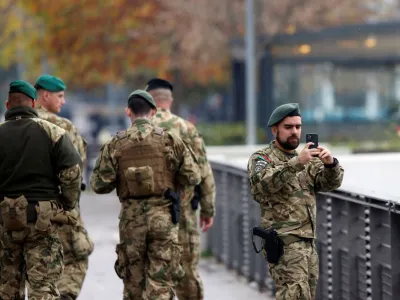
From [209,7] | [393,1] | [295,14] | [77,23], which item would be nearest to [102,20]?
[77,23]

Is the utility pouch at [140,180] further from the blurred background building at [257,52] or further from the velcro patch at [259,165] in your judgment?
the blurred background building at [257,52]

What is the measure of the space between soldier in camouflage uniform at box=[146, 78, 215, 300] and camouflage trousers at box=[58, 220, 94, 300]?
801mm

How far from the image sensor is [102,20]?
33938mm

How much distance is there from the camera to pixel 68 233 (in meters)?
9.35

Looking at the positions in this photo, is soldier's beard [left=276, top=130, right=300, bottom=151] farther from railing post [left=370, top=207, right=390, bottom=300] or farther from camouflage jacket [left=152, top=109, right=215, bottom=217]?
camouflage jacket [left=152, top=109, right=215, bottom=217]

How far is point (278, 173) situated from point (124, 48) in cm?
2853

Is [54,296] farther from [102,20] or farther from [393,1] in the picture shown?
[393,1]

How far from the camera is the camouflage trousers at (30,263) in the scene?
7.78m

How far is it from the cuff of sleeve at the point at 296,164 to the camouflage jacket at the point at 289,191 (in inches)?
8.1

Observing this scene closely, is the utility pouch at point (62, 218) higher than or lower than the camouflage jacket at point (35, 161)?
lower

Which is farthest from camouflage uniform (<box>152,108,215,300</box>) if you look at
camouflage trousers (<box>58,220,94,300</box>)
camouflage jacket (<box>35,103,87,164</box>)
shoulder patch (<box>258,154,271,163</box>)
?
shoulder patch (<box>258,154,271,163</box>)

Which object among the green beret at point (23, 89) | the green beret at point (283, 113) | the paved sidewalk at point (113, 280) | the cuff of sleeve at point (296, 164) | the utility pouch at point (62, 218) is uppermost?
the green beret at point (23, 89)

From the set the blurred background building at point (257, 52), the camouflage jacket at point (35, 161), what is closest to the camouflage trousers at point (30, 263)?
the camouflage jacket at point (35, 161)

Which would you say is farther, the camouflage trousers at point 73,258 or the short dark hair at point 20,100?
the camouflage trousers at point 73,258
